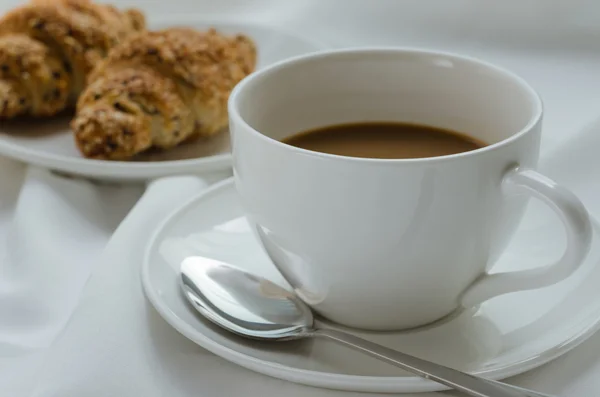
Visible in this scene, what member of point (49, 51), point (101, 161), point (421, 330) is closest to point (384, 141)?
point (421, 330)

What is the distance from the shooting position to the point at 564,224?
664 mm

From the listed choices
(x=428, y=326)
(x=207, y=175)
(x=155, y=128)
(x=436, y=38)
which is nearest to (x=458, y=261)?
(x=428, y=326)

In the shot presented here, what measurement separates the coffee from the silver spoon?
17 centimetres

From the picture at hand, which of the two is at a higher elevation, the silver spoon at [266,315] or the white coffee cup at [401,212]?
the white coffee cup at [401,212]

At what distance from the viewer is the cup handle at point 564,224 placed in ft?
2.13

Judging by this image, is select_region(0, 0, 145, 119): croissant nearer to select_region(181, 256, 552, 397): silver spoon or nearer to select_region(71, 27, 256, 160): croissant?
select_region(71, 27, 256, 160): croissant

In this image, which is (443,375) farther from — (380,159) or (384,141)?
(384,141)

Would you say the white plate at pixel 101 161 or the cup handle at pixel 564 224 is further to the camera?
the white plate at pixel 101 161

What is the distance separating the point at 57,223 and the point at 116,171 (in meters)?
0.12

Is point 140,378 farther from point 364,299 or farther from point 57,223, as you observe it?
point 57,223

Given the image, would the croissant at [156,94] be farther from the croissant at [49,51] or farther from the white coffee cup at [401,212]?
the white coffee cup at [401,212]

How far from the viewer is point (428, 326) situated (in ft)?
2.49

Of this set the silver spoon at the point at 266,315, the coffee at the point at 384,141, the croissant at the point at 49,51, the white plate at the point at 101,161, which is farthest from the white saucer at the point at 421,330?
→ the croissant at the point at 49,51

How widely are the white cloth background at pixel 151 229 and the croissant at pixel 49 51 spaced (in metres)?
0.14
